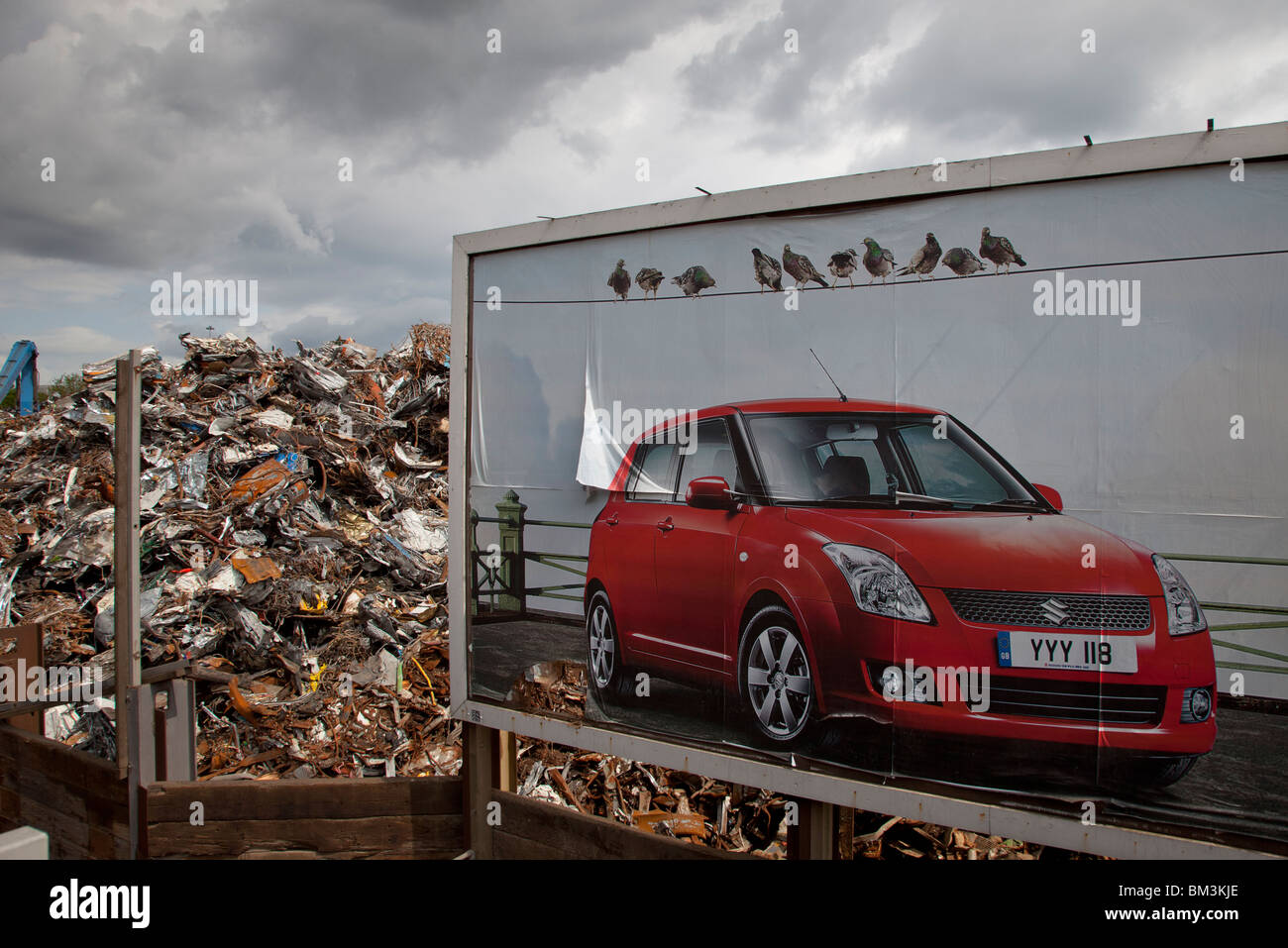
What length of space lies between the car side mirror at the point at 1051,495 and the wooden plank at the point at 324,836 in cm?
374

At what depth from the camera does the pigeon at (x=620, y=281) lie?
4.32 metres

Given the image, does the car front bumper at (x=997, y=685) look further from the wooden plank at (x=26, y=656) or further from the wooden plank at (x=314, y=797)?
the wooden plank at (x=26, y=656)

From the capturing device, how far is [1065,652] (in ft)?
10.5

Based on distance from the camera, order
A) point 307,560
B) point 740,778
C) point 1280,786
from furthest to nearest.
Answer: point 307,560 < point 740,778 < point 1280,786

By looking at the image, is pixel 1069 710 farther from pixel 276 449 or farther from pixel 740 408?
pixel 276 449

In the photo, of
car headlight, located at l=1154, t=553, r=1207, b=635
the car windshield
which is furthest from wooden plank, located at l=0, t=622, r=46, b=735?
car headlight, located at l=1154, t=553, r=1207, b=635

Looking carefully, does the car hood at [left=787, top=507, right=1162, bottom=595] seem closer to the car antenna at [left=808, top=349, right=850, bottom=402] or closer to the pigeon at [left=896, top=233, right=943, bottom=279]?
the car antenna at [left=808, top=349, right=850, bottom=402]

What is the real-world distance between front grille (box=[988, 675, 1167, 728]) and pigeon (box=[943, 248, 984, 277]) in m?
1.75

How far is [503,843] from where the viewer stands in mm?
4594

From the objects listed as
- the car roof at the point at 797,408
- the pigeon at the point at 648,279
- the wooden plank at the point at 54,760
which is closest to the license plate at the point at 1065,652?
the car roof at the point at 797,408

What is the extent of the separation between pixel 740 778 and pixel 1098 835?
5.10ft

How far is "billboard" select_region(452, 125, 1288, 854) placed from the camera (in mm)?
3055

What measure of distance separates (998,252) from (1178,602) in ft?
5.28
